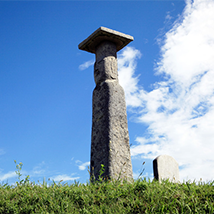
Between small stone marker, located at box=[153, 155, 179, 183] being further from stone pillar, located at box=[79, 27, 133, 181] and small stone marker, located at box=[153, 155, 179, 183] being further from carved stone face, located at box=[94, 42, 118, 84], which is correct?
carved stone face, located at box=[94, 42, 118, 84]

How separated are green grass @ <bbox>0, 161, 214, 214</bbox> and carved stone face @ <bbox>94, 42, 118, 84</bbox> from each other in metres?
3.03

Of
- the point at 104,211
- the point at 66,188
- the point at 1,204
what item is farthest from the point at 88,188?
the point at 1,204

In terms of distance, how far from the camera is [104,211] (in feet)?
12.3

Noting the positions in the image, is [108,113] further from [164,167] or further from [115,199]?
[115,199]

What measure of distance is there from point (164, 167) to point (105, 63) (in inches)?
128

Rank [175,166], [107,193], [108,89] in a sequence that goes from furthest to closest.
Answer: [175,166] < [108,89] < [107,193]

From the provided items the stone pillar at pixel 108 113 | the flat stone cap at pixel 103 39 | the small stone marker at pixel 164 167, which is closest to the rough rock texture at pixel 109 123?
the stone pillar at pixel 108 113

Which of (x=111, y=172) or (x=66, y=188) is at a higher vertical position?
(x=111, y=172)

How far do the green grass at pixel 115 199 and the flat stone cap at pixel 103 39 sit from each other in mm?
4075

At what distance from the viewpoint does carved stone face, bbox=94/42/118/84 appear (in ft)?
21.7

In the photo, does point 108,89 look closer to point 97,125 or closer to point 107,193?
point 97,125

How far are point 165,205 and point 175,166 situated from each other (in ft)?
12.7

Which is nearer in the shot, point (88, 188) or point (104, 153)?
point (88, 188)

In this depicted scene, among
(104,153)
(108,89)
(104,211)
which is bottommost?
(104,211)
